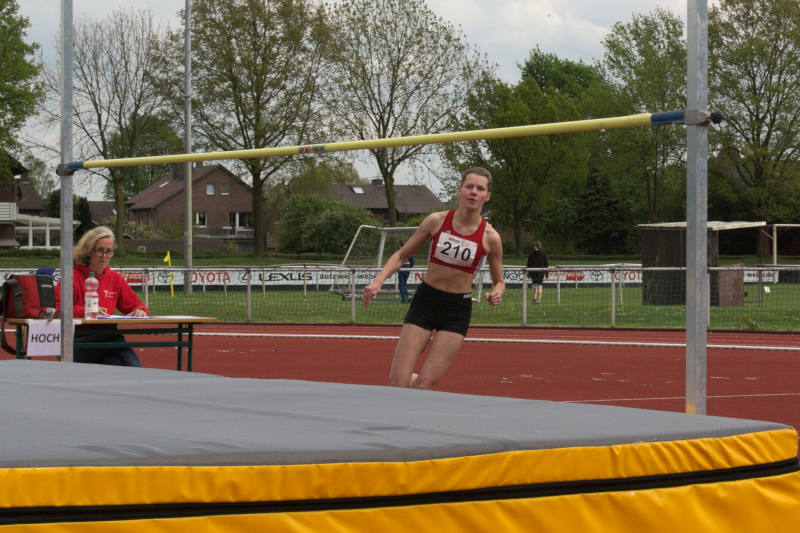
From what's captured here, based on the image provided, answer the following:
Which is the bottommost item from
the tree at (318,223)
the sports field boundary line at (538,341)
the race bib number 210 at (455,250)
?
the sports field boundary line at (538,341)

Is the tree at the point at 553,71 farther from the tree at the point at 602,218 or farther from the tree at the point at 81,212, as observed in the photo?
the tree at the point at 81,212

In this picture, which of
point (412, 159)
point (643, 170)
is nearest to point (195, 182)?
point (643, 170)

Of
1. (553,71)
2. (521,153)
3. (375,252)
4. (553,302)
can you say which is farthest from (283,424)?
(553,71)

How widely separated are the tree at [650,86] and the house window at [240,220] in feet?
116

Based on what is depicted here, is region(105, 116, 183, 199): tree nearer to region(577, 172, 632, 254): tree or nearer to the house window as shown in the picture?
region(577, 172, 632, 254): tree

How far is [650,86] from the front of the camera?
4966cm

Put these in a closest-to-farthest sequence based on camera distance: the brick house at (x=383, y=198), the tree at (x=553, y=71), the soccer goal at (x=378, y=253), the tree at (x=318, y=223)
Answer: the soccer goal at (x=378, y=253) < the tree at (x=318, y=223) < the tree at (x=553, y=71) < the brick house at (x=383, y=198)

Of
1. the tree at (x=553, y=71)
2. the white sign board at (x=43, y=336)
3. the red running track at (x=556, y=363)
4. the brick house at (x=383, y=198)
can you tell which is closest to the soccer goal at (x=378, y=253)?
the red running track at (x=556, y=363)

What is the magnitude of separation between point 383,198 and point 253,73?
4934cm

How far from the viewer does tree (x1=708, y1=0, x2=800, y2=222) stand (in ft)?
153

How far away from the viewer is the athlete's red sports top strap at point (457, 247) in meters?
5.75

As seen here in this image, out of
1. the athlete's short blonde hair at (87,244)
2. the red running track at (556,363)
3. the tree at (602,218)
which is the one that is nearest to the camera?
the athlete's short blonde hair at (87,244)

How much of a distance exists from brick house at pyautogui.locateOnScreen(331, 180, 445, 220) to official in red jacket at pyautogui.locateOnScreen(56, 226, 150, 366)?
7549cm

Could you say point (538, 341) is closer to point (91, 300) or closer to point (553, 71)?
point (91, 300)
